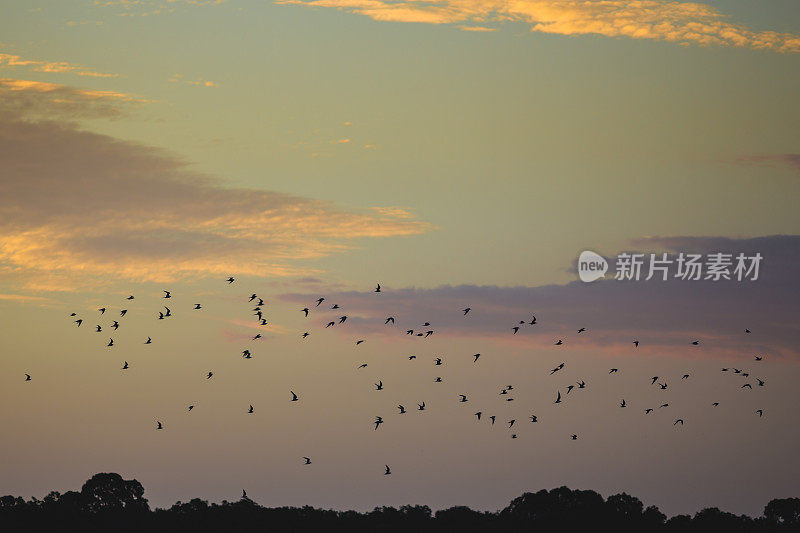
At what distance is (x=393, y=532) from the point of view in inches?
5610

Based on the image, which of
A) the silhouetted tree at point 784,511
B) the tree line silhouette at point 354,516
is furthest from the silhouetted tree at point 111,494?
the silhouetted tree at point 784,511

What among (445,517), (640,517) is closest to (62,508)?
(445,517)

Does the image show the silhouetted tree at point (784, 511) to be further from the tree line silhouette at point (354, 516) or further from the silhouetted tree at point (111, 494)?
the silhouetted tree at point (111, 494)

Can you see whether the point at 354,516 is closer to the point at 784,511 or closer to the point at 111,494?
the point at 111,494

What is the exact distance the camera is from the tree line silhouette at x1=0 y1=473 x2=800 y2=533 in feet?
455

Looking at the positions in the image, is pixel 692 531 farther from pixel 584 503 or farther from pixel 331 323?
pixel 331 323

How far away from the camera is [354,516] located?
158 metres

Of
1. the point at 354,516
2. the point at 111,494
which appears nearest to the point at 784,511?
the point at 354,516

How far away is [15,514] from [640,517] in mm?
79621

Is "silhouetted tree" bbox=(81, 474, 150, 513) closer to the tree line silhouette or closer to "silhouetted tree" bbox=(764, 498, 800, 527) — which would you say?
the tree line silhouette

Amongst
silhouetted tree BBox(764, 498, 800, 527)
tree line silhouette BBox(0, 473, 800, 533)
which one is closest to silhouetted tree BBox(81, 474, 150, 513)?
tree line silhouette BBox(0, 473, 800, 533)

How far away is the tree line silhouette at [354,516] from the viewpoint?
138750mm

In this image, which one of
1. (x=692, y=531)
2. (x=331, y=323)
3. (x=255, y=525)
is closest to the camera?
(x=331, y=323)

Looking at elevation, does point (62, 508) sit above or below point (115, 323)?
below
